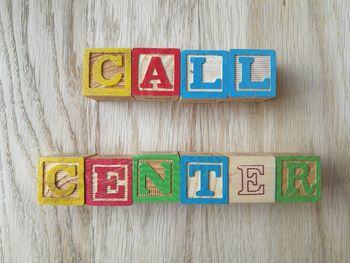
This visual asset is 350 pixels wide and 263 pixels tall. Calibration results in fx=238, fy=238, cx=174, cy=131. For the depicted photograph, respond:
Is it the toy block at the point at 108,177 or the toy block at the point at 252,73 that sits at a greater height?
the toy block at the point at 252,73

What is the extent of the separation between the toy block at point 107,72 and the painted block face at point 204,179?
218 millimetres

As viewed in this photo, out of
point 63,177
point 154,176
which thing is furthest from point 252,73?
point 63,177

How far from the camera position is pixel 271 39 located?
0.66 metres

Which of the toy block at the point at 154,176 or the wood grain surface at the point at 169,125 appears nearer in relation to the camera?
the toy block at the point at 154,176

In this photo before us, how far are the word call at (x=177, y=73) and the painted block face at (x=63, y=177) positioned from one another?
165 mm

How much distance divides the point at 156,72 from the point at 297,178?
1.33 ft

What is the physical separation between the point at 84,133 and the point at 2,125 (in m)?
0.22

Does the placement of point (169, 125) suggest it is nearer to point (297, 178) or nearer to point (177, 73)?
point (177, 73)

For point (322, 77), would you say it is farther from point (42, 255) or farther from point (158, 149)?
point (42, 255)

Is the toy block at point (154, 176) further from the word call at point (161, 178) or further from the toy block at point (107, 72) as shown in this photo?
the toy block at point (107, 72)

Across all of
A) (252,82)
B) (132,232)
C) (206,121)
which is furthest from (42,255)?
(252,82)

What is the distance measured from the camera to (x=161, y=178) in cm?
54

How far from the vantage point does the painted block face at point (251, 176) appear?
21.4 inches

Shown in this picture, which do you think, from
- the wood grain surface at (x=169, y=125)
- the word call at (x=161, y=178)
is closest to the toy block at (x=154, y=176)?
the word call at (x=161, y=178)
